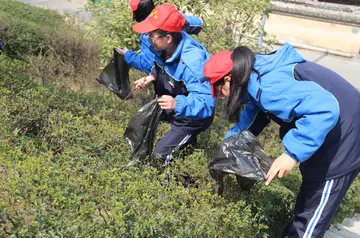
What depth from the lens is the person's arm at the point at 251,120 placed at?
2821 mm

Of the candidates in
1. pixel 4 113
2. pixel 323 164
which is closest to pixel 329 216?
pixel 323 164

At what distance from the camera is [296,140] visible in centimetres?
224

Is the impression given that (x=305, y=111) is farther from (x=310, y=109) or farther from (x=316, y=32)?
(x=316, y=32)

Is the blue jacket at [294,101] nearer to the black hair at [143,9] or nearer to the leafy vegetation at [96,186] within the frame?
the leafy vegetation at [96,186]

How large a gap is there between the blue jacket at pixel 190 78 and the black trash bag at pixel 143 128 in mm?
220

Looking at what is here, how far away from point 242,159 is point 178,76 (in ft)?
2.97

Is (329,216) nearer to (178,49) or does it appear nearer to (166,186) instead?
(166,186)

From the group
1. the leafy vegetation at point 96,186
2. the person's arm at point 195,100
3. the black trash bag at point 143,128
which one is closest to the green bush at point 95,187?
the leafy vegetation at point 96,186

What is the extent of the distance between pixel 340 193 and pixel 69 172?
1.61 m

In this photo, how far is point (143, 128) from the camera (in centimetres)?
320

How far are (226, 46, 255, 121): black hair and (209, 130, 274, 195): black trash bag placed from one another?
1.02 feet

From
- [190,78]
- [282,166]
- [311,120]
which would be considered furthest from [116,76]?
[311,120]

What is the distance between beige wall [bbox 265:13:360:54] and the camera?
1441cm

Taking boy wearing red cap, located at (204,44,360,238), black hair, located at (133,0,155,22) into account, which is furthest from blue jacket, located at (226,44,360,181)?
black hair, located at (133,0,155,22)
